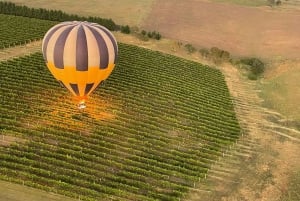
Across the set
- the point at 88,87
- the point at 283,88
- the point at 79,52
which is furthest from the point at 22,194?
the point at 283,88

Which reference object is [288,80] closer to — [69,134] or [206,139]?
[206,139]

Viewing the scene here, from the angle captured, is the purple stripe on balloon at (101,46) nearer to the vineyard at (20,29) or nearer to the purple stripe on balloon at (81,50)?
the purple stripe on balloon at (81,50)

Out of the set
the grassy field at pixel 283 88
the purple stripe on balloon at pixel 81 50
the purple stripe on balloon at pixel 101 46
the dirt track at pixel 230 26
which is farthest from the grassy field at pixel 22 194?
the dirt track at pixel 230 26

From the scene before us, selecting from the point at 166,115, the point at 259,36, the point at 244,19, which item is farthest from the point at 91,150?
the point at 244,19

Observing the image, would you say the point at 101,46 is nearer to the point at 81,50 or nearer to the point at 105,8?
the point at 81,50

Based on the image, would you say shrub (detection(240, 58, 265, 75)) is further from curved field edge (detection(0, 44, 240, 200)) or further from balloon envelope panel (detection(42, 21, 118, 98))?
balloon envelope panel (detection(42, 21, 118, 98))
